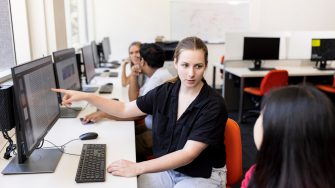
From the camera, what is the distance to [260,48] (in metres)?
4.68

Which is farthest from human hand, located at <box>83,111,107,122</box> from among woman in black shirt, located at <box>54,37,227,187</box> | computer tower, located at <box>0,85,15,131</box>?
computer tower, located at <box>0,85,15,131</box>

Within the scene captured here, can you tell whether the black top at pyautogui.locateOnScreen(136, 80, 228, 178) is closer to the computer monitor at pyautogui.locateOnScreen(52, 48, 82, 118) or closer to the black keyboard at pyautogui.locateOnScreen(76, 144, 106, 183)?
the black keyboard at pyautogui.locateOnScreen(76, 144, 106, 183)

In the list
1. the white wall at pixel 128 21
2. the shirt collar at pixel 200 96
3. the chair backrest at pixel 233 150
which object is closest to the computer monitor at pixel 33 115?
the shirt collar at pixel 200 96

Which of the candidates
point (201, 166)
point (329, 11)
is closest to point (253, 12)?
point (329, 11)

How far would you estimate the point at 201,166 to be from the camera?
158cm

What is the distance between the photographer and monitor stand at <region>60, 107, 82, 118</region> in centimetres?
226

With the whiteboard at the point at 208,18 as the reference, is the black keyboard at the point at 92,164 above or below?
below

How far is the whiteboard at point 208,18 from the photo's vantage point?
6430 mm

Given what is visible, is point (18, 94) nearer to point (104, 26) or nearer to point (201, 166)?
point (201, 166)

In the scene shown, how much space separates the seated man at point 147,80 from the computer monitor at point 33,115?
0.52 meters

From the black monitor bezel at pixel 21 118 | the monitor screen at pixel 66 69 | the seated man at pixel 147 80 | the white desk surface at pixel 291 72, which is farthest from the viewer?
the white desk surface at pixel 291 72

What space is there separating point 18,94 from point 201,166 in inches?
34.2

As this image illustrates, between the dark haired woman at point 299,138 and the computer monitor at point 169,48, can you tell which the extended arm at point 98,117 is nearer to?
the dark haired woman at point 299,138

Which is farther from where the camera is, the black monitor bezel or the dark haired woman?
the black monitor bezel
